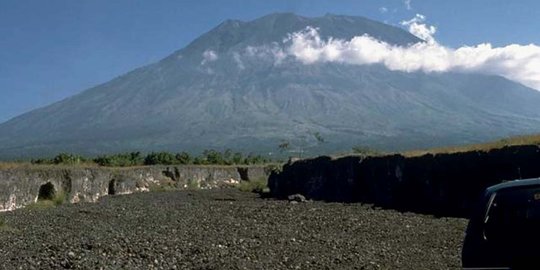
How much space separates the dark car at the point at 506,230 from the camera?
700 cm

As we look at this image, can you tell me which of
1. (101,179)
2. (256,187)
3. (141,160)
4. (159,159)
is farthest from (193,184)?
(101,179)

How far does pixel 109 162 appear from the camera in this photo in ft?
206

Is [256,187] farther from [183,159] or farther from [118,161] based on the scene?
[183,159]

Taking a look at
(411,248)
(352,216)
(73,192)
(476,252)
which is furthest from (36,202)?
(476,252)

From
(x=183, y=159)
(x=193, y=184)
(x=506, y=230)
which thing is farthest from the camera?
(x=183, y=159)

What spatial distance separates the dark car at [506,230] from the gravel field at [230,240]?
749 cm

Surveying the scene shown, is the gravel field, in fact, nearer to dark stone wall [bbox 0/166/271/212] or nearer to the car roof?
dark stone wall [bbox 0/166/271/212]

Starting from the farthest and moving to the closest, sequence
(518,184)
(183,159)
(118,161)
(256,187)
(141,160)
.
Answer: (183,159), (141,160), (118,161), (256,187), (518,184)

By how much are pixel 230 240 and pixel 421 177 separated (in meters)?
16.7

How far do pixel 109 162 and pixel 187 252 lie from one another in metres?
47.2

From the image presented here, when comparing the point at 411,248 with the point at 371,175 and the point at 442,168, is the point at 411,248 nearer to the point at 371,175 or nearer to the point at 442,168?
the point at 442,168

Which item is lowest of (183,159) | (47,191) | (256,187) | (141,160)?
(256,187)

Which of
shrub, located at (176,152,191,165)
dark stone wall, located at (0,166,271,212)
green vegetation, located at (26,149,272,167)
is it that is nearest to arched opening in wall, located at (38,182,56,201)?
dark stone wall, located at (0,166,271,212)

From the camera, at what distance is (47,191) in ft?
126
